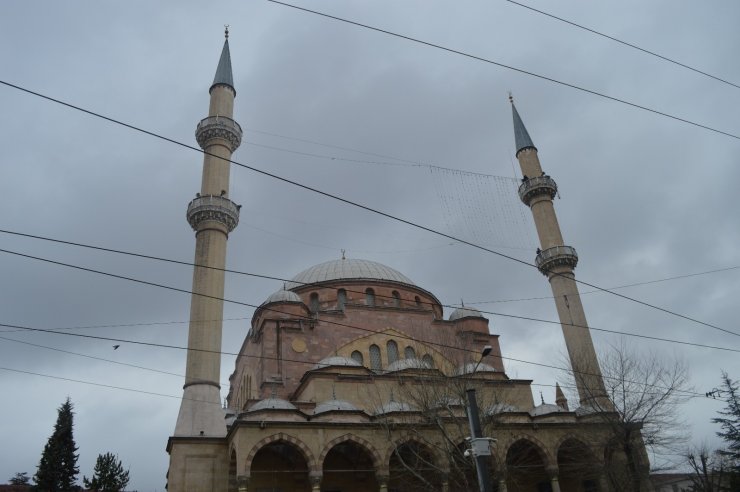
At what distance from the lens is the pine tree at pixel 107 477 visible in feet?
71.3

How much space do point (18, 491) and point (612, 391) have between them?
74.5 ft

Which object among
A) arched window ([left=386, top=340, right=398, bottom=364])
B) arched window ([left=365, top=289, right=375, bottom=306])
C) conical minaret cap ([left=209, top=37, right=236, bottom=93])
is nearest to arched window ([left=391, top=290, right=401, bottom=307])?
arched window ([left=365, top=289, right=375, bottom=306])

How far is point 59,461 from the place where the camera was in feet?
74.2

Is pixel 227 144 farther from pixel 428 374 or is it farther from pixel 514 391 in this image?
pixel 514 391

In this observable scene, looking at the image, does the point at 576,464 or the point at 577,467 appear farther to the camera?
the point at 577,467

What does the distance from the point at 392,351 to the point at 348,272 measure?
563 centimetres

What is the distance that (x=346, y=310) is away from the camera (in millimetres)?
25047

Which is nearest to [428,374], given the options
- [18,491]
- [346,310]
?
[346,310]

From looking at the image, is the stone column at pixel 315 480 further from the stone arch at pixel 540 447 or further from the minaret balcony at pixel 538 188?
the minaret balcony at pixel 538 188

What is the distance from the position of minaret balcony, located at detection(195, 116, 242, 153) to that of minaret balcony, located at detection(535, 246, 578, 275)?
42.1 feet

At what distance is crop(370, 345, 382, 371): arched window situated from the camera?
77.9ft

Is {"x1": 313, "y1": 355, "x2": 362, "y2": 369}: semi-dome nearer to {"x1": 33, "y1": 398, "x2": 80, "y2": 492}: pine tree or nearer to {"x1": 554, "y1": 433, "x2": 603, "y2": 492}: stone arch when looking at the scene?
{"x1": 554, "y1": 433, "x2": 603, "y2": 492}: stone arch

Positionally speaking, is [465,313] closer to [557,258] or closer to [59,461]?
[557,258]

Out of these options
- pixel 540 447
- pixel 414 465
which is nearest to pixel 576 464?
pixel 540 447
